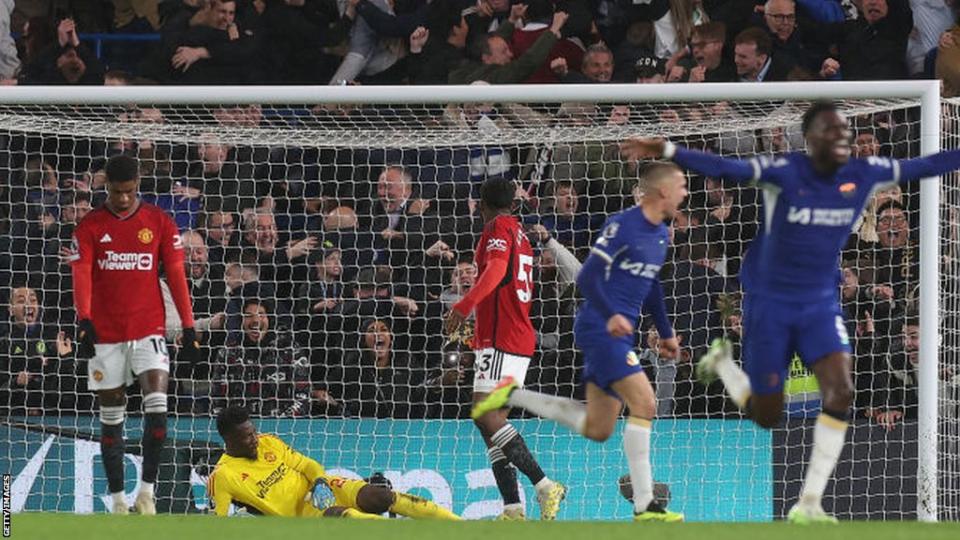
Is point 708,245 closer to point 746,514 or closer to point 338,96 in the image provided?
point 746,514

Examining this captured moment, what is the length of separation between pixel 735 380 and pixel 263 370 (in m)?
4.81

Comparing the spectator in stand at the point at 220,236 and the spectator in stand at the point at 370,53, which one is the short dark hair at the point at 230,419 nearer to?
the spectator in stand at the point at 220,236

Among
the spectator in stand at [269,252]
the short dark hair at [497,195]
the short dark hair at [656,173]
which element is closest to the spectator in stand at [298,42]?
the spectator in stand at [269,252]

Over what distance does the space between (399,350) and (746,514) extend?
266cm

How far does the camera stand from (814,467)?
389 inches

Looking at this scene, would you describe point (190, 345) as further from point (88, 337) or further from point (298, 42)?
point (298, 42)

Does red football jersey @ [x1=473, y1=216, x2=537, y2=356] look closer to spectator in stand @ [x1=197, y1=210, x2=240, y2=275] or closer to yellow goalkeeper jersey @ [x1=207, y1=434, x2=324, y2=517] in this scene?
yellow goalkeeper jersey @ [x1=207, y1=434, x2=324, y2=517]

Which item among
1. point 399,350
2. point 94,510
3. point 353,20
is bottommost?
point 94,510

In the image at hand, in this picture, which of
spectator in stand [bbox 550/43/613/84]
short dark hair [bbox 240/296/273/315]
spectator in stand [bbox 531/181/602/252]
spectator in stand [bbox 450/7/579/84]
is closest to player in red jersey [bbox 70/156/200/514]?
short dark hair [bbox 240/296/273/315]

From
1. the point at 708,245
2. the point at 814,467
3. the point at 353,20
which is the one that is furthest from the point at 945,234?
the point at 353,20

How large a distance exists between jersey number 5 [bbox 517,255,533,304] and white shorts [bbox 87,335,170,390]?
2312mm

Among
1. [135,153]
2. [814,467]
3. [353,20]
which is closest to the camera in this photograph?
[814,467]

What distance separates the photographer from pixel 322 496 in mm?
12812

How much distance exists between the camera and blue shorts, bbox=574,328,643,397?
10.8m
